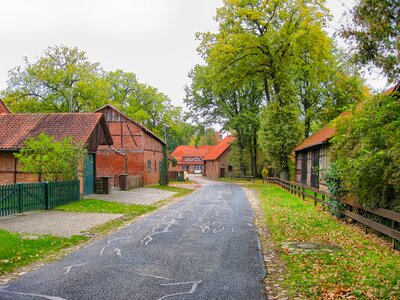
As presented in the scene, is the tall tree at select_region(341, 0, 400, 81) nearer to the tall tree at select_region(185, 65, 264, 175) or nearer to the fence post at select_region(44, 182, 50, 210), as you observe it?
the fence post at select_region(44, 182, 50, 210)

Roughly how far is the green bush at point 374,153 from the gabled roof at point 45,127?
13.5 metres

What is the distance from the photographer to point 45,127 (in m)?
22.0

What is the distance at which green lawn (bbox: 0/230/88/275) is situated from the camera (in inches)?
298

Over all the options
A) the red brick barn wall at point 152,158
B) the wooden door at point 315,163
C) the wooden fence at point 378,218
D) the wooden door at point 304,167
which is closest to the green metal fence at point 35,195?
the wooden fence at point 378,218

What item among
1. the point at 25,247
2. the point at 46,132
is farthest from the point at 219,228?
the point at 46,132

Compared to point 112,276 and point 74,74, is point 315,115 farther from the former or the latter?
point 112,276

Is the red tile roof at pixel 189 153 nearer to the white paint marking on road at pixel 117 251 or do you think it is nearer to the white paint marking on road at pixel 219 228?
the white paint marking on road at pixel 219 228

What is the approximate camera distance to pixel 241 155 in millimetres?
51875

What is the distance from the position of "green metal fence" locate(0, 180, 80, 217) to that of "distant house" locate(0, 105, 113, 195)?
2.85 metres

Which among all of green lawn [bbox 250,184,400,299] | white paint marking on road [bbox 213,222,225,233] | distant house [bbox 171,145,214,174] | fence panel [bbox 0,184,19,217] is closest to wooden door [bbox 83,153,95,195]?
fence panel [bbox 0,184,19,217]

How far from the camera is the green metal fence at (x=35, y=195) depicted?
1350cm

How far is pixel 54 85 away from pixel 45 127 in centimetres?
2155

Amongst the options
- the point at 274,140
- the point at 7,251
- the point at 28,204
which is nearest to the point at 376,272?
the point at 7,251

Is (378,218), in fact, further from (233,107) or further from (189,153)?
(189,153)
